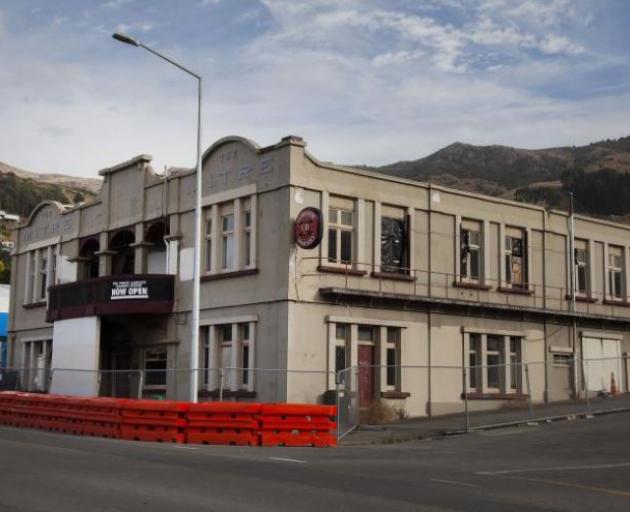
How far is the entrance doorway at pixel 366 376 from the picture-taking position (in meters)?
29.8

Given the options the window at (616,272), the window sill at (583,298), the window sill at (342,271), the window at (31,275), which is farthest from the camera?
the window at (31,275)

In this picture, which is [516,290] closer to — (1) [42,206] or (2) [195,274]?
(2) [195,274]

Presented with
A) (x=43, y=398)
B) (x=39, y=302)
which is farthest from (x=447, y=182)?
(x=43, y=398)

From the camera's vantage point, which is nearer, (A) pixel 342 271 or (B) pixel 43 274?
(A) pixel 342 271

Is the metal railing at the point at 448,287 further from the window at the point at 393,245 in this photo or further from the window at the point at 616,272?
the window at the point at 616,272

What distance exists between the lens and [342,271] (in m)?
30.0

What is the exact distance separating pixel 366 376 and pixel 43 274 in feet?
61.1

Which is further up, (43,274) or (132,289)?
(43,274)

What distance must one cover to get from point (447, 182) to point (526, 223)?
142 m

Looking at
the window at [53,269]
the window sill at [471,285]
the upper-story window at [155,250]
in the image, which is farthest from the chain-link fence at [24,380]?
the window sill at [471,285]

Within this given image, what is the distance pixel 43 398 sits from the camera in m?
24.8

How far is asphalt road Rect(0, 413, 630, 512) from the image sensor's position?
11102mm

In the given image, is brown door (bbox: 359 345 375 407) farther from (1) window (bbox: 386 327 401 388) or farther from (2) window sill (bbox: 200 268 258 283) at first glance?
(2) window sill (bbox: 200 268 258 283)

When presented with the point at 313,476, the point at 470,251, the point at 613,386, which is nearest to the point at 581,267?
the point at 613,386
